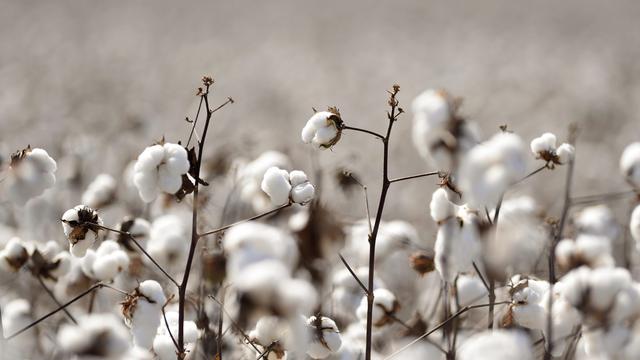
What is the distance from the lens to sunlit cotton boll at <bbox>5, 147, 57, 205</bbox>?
2.02 m

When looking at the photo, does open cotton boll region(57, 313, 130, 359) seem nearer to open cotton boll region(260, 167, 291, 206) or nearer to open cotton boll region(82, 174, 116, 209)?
open cotton boll region(260, 167, 291, 206)

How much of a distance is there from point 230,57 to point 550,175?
8558 mm

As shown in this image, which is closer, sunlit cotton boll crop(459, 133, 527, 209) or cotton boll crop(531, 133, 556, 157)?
sunlit cotton boll crop(459, 133, 527, 209)

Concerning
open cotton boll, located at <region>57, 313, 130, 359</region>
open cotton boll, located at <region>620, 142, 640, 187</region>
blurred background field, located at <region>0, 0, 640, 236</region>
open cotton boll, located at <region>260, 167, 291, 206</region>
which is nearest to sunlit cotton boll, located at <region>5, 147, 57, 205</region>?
open cotton boll, located at <region>260, 167, 291, 206</region>

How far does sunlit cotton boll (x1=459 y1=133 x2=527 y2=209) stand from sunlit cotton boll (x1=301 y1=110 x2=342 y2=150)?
0.62 meters

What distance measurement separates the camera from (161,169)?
1890 millimetres

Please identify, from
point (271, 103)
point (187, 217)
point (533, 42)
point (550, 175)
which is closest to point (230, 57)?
point (271, 103)

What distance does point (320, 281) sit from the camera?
8.32 ft

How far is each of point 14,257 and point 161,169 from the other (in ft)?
2.34

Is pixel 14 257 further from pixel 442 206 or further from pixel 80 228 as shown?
pixel 442 206

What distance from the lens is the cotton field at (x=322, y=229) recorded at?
1.52m

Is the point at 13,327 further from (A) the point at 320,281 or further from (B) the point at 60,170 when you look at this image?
(B) the point at 60,170

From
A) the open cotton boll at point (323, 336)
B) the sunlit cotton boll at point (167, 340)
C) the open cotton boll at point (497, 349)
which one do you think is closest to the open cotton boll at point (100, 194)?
the sunlit cotton boll at point (167, 340)

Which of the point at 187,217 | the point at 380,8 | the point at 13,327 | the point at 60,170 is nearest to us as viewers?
the point at 13,327
